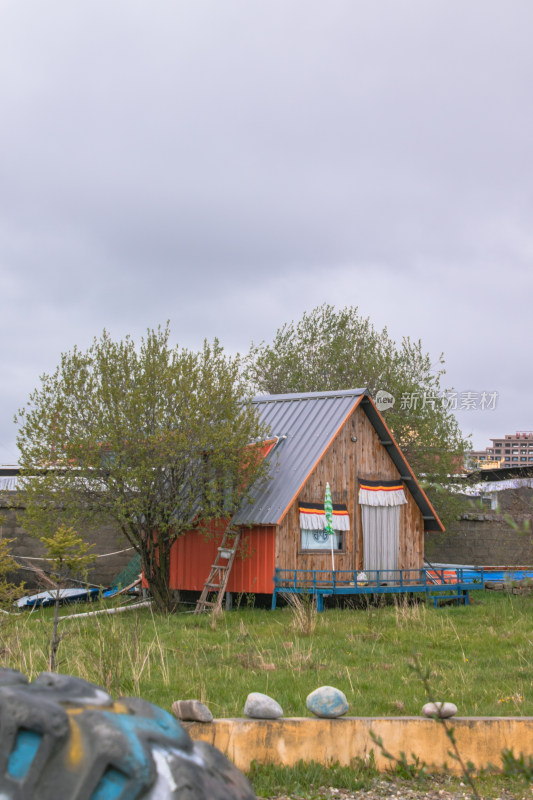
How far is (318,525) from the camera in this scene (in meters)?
20.4

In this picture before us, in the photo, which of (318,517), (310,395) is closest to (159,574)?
(318,517)

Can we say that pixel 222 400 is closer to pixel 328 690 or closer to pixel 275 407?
pixel 275 407

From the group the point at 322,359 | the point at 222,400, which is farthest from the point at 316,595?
the point at 322,359

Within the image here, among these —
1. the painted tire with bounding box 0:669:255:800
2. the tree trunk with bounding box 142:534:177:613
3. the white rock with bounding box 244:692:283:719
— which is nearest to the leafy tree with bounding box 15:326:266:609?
the tree trunk with bounding box 142:534:177:613

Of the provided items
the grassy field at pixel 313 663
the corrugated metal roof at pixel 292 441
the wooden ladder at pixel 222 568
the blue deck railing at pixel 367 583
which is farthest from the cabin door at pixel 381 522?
the grassy field at pixel 313 663

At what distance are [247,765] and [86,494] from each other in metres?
13.0

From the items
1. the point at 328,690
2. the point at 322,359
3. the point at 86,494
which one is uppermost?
the point at 322,359

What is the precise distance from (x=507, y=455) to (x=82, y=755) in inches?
4019

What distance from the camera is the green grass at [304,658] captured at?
826cm

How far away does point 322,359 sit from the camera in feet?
119

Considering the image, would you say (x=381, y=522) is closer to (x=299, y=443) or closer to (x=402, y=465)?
(x=402, y=465)

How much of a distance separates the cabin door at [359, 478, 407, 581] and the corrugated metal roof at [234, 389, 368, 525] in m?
1.94

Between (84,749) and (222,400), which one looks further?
(222,400)

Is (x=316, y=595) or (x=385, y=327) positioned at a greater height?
(x=385, y=327)
